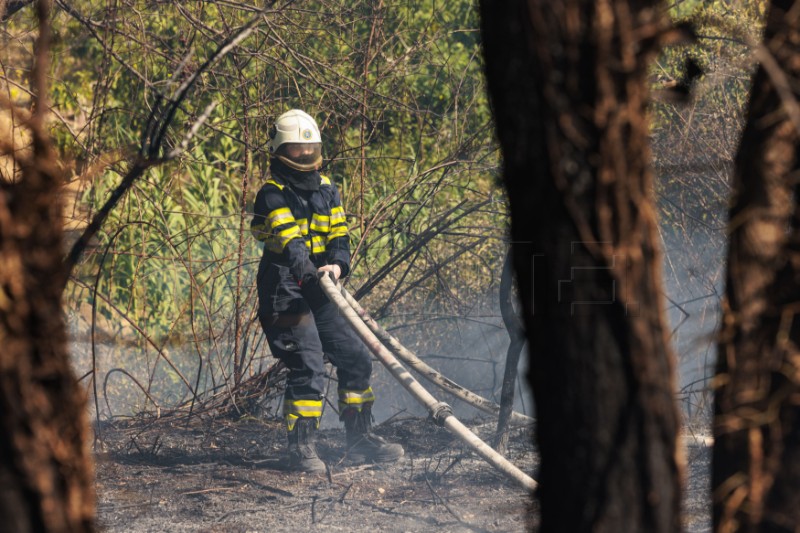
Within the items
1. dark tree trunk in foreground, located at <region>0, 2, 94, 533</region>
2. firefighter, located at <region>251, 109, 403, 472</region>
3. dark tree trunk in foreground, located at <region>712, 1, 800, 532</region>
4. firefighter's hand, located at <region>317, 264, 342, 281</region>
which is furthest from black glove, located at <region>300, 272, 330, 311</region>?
dark tree trunk in foreground, located at <region>0, 2, 94, 533</region>

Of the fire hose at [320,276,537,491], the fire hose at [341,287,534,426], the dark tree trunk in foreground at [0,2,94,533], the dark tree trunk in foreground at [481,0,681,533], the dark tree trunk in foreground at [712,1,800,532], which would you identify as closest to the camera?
the dark tree trunk in foreground at [0,2,94,533]

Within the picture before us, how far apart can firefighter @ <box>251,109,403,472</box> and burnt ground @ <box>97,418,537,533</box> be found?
0.86 feet

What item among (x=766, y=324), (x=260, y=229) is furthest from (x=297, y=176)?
(x=766, y=324)

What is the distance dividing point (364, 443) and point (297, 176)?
187 centimetres

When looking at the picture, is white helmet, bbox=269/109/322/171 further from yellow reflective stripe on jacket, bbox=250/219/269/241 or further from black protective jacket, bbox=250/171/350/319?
yellow reflective stripe on jacket, bbox=250/219/269/241

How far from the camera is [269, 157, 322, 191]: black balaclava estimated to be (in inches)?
231

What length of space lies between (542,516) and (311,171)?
14.4 feet

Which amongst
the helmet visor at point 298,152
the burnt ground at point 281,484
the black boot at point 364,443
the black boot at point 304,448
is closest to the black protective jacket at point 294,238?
the helmet visor at point 298,152

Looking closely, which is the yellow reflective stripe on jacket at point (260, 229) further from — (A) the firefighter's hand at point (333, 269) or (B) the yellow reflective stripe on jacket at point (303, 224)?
(A) the firefighter's hand at point (333, 269)

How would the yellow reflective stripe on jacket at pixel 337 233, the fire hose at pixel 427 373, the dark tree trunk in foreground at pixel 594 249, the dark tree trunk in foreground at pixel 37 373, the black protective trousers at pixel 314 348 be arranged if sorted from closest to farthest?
the dark tree trunk in foreground at pixel 37 373 < the dark tree trunk in foreground at pixel 594 249 < the fire hose at pixel 427 373 < the black protective trousers at pixel 314 348 < the yellow reflective stripe on jacket at pixel 337 233

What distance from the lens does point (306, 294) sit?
6.02 metres

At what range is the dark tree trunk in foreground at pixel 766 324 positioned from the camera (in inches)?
73.9

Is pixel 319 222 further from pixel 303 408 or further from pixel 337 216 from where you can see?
pixel 303 408

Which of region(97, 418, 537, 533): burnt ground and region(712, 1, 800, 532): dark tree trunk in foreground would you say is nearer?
region(712, 1, 800, 532): dark tree trunk in foreground
